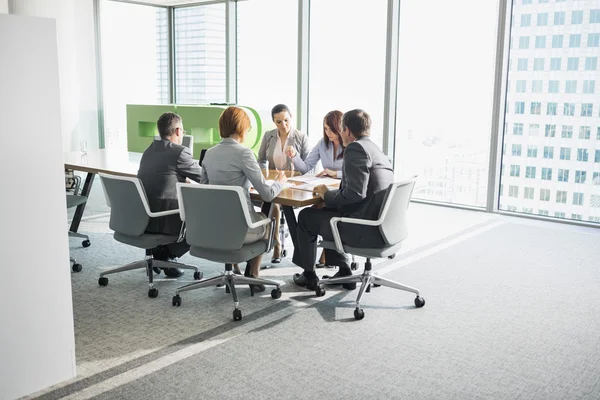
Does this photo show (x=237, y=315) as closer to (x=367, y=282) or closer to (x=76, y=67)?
(x=367, y=282)

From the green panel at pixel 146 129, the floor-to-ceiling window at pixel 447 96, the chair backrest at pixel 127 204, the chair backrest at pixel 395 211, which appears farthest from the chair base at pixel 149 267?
the green panel at pixel 146 129

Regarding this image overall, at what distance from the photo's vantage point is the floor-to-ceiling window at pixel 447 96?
7645mm

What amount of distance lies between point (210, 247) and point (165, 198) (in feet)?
2.30

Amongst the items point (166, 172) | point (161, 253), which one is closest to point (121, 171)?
point (161, 253)

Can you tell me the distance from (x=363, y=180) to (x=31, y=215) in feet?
6.68

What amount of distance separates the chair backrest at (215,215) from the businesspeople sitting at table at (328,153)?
4.39 feet

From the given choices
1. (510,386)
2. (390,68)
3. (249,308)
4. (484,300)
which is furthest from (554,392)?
(390,68)

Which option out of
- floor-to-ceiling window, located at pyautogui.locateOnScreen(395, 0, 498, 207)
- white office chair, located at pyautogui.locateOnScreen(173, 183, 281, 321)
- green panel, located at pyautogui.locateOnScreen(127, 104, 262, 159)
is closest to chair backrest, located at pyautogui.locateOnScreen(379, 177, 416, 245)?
white office chair, located at pyautogui.locateOnScreen(173, 183, 281, 321)

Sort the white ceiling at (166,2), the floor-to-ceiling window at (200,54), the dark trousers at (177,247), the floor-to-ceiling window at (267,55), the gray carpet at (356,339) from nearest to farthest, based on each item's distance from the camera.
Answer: the gray carpet at (356,339)
the dark trousers at (177,247)
the floor-to-ceiling window at (267,55)
the floor-to-ceiling window at (200,54)
the white ceiling at (166,2)

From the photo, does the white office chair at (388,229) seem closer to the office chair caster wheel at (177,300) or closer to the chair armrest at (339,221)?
the chair armrest at (339,221)

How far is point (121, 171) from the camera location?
554cm

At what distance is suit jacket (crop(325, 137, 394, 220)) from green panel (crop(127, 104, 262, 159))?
14.7ft

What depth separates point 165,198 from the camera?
15.2ft

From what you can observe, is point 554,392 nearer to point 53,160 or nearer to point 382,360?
point 382,360
